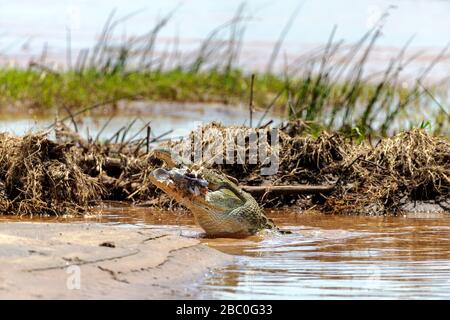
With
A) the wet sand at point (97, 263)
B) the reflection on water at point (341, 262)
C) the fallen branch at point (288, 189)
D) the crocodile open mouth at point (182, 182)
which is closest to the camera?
the wet sand at point (97, 263)

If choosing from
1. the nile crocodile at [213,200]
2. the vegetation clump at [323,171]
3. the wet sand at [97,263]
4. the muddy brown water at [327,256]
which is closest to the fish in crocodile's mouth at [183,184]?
the nile crocodile at [213,200]

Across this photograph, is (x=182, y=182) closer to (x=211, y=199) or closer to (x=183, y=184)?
(x=183, y=184)

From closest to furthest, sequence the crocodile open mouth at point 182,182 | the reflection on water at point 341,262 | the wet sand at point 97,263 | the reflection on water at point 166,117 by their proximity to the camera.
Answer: the wet sand at point 97,263 < the reflection on water at point 341,262 < the crocodile open mouth at point 182,182 < the reflection on water at point 166,117

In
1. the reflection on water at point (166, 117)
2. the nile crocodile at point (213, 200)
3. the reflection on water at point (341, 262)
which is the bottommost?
the reflection on water at point (341, 262)

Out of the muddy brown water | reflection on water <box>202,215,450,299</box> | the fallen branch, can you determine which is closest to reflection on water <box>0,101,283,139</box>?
the fallen branch

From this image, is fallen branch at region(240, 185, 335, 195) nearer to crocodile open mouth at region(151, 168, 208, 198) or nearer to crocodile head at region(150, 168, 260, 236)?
crocodile head at region(150, 168, 260, 236)

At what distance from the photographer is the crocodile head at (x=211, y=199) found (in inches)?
309

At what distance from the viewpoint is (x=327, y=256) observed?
7301 millimetres

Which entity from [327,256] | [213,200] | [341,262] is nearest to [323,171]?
[213,200]

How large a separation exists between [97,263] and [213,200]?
1.94 metres

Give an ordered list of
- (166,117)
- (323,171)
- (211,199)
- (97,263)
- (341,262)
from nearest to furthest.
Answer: (97,263), (341,262), (211,199), (323,171), (166,117)

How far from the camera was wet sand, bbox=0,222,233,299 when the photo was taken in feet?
18.6

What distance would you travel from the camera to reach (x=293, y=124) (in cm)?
1025

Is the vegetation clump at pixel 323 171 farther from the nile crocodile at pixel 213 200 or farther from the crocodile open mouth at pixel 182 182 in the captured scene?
the crocodile open mouth at pixel 182 182
